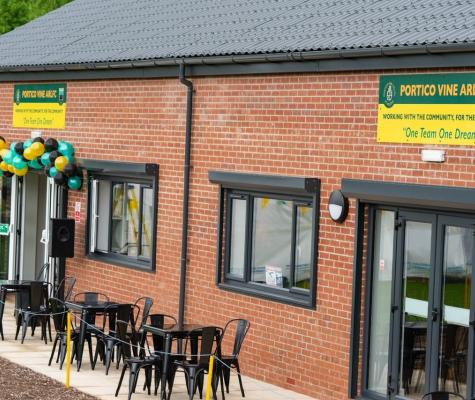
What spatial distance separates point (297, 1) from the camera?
725 inches

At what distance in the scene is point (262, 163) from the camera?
16.0m

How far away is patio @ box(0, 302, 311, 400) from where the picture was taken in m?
14.8

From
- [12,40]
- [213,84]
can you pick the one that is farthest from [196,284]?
[12,40]

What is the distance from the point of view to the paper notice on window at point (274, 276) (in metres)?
16.0

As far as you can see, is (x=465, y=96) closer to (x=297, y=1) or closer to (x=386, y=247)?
(x=386, y=247)

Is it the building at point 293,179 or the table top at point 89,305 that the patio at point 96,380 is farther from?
the table top at point 89,305

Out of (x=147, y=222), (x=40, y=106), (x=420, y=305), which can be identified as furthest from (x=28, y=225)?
(x=420, y=305)

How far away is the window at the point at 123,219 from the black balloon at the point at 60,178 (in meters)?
0.48

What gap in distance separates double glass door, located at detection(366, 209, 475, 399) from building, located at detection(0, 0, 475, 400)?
22 mm

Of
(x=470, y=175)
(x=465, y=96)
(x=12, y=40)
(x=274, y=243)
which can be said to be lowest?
(x=274, y=243)

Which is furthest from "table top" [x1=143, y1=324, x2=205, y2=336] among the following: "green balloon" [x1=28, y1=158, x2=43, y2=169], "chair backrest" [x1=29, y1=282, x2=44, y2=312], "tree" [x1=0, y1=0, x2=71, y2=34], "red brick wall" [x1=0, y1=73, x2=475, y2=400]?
"tree" [x1=0, y1=0, x2=71, y2=34]

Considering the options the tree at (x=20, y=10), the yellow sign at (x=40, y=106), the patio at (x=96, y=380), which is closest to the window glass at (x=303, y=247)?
the patio at (x=96, y=380)

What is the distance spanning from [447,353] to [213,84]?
5.85 meters

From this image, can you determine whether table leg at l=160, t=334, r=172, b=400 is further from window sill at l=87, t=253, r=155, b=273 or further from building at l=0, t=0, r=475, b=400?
window sill at l=87, t=253, r=155, b=273
